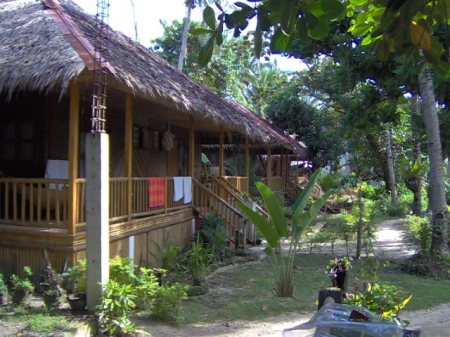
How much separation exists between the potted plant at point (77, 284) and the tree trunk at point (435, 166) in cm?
731

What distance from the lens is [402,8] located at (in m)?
2.46

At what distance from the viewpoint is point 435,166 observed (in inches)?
365

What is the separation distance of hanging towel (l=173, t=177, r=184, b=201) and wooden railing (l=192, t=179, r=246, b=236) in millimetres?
896

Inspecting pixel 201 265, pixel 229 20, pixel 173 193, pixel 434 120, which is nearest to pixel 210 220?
pixel 173 193

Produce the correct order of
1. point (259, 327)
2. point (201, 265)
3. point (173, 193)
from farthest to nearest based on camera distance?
point (173, 193)
point (201, 265)
point (259, 327)

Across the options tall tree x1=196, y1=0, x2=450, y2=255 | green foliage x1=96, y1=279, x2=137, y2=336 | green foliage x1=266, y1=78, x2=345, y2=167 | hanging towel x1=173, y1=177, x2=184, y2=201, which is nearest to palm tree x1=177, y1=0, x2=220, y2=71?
green foliage x1=266, y1=78, x2=345, y2=167

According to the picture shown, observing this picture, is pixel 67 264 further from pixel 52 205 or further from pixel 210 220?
pixel 210 220

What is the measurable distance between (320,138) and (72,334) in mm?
20041

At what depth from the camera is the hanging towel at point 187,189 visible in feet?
34.0

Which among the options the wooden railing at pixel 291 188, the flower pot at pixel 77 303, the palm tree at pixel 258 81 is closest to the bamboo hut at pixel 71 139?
the flower pot at pixel 77 303

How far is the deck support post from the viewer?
5070mm

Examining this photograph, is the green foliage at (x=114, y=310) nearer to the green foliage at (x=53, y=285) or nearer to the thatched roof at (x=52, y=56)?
the green foliage at (x=53, y=285)

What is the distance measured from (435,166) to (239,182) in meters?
6.49

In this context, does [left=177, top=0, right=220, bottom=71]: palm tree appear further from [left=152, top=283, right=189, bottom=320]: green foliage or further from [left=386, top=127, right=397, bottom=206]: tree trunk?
[left=152, top=283, right=189, bottom=320]: green foliage
